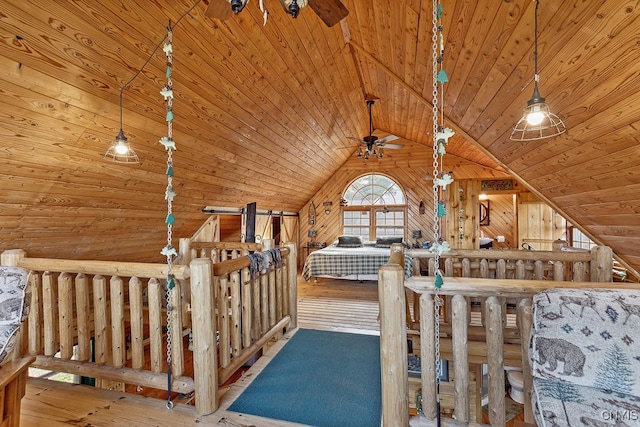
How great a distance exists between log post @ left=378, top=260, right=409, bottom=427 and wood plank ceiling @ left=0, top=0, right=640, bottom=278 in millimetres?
1707

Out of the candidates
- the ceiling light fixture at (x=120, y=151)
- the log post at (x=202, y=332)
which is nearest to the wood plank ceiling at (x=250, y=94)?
the ceiling light fixture at (x=120, y=151)

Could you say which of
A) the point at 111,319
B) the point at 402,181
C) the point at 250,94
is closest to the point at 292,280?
the point at 111,319

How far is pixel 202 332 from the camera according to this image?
1.70m

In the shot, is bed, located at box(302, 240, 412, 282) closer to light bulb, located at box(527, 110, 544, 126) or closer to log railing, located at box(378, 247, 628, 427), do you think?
light bulb, located at box(527, 110, 544, 126)

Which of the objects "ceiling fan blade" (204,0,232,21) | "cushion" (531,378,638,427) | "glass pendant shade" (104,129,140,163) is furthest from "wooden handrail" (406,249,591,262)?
"glass pendant shade" (104,129,140,163)

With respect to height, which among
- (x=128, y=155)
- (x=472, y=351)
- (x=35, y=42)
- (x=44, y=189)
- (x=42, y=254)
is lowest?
(x=472, y=351)

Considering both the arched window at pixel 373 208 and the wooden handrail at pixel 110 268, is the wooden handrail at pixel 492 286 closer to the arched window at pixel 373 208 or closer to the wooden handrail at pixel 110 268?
the wooden handrail at pixel 110 268

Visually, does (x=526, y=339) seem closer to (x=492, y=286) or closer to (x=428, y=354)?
(x=492, y=286)

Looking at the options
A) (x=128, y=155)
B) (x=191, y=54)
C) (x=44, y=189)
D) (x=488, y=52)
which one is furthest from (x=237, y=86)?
(x=488, y=52)

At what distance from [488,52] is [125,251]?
4541 mm

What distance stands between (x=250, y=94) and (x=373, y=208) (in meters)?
5.37

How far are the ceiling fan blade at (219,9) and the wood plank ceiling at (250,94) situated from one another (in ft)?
1.80

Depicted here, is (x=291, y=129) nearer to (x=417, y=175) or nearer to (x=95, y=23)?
(x=95, y=23)

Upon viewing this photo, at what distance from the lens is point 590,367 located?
3.60ft
